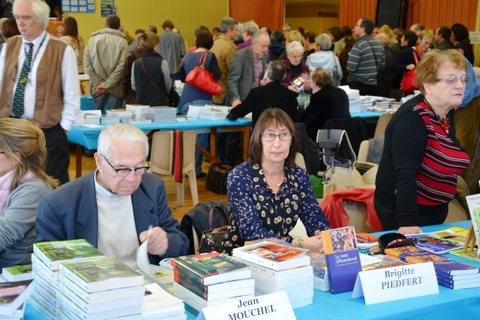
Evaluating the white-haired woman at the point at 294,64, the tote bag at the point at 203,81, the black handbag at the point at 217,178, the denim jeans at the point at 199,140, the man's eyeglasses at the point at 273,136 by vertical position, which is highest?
the white-haired woman at the point at 294,64

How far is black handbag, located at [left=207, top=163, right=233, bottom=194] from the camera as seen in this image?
21.4ft

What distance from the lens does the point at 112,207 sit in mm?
2463

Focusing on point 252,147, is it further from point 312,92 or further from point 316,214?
point 312,92

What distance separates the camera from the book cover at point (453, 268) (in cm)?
229

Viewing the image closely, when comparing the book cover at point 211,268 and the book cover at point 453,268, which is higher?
the book cover at point 211,268

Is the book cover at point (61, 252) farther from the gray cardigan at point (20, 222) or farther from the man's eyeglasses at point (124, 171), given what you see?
the gray cardigan at point (20, 222)

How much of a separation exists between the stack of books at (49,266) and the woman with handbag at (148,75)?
16.2 feet

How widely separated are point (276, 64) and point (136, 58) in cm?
188

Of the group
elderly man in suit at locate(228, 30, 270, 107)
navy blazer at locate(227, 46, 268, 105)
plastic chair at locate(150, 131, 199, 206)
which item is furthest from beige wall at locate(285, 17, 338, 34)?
plastic chair at locate(150, 131, 199, 206)

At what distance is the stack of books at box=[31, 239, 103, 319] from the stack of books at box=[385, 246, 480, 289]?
112 cm

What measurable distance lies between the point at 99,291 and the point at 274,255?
63 cm

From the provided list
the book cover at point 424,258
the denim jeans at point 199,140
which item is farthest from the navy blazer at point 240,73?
the book cover at point 424,258

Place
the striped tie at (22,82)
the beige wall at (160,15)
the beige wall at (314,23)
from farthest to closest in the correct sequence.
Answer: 1. the beige wall at (314,23)
2. the beige wall at (160,15)
3. the striped tie at (22,82)

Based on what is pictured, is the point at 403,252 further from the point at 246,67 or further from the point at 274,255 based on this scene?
the point at 246,67
